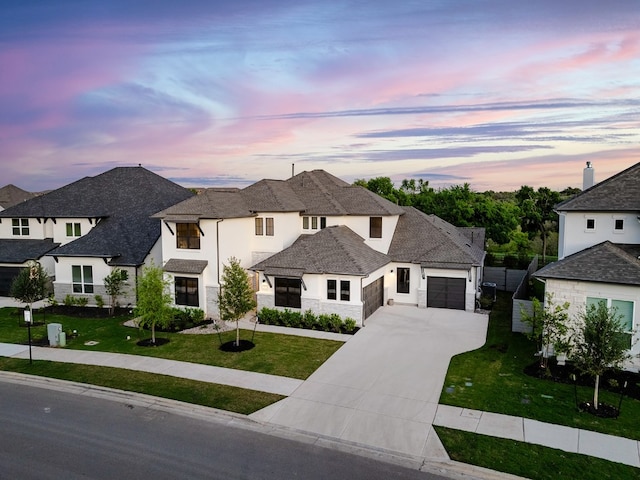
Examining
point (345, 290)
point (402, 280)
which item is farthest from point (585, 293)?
point (402, 280)

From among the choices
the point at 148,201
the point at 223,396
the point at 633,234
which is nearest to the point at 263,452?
the point at 223,396

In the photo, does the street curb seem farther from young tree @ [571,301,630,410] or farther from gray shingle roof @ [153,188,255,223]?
gray shingle roof @ [153,188,255,223]

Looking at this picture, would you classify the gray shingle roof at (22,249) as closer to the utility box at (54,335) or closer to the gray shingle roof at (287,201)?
the gray shingle roof at (287,201)

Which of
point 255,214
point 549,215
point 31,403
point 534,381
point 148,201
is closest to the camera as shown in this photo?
point 31,403

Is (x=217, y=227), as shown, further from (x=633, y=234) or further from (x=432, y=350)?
(x=633, y=234)

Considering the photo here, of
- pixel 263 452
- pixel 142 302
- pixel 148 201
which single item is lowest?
pixel 263 452

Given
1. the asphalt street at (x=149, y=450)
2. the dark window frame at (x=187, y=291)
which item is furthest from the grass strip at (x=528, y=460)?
the dark window frame at (x=187, y=291)

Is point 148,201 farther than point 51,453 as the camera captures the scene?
Yes
